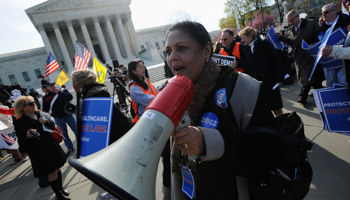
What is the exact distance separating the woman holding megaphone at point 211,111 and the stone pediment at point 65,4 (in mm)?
39285

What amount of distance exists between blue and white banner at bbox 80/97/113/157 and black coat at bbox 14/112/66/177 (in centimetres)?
90

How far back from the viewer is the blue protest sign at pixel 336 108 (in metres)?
2.27

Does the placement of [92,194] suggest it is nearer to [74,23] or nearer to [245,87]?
[245,87]

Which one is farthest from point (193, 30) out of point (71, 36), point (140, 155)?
point (71, 36)

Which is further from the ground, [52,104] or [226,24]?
[226,24]

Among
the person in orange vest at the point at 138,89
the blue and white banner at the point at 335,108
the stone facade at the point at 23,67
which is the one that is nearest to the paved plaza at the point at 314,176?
the blue and white banner at the point at 335,108

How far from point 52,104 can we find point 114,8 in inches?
1406

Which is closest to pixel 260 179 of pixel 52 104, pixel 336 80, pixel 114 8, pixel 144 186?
pixel 144 186

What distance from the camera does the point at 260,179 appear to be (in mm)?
961

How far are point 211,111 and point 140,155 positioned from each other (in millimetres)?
525

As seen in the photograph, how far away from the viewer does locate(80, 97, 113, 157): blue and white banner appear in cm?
236

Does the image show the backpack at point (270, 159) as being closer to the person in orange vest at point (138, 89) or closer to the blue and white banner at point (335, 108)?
the blue and white banner at point (335, 108)

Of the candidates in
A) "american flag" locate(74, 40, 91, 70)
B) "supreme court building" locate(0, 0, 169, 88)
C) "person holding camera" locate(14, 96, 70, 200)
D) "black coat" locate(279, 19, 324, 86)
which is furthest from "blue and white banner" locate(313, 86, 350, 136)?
"supreme court building" locate(0, 0, 169, 88)

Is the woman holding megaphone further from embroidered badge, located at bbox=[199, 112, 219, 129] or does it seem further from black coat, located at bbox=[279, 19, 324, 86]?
black coat, located at bbox=[279, 19, 324, 86]
